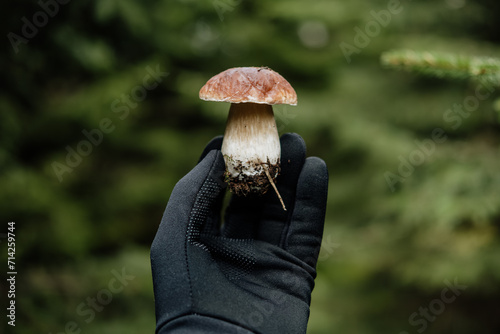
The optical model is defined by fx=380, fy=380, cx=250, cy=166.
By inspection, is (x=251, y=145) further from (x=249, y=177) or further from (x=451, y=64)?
(x=451, y=64)

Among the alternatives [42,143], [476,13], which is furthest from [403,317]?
[42,143]

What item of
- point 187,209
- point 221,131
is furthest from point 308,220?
point 221,131

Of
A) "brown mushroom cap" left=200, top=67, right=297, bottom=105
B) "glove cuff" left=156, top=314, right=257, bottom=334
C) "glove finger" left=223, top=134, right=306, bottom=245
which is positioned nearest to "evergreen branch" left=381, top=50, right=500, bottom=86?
"brown mushroom cap" left=200, top=67, right=297, bottom=105

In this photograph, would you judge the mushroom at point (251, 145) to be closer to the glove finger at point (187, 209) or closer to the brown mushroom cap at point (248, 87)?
the brown mushroom cap at point (248, 87)

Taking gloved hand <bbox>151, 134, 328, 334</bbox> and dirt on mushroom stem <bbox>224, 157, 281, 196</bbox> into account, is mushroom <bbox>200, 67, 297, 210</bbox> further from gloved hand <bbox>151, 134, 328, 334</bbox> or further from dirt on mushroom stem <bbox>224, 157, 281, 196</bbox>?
gloved hand <bbox>151, 134, 328, 334</bbox>

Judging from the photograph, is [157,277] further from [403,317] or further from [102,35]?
[403,317]

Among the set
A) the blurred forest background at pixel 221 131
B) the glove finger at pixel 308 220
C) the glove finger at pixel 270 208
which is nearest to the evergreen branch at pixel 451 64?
the glove finger at pixel 308 220

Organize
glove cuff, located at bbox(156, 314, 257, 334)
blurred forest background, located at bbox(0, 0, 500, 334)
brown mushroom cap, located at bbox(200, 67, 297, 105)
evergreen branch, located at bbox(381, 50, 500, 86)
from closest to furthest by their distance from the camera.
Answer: evergreen branch, located at bbox(381, 50, 500, 86), glove cuff, located at bbox(156, 314, 257, 334), brown mushroom cap, located at bbox(200, 67, 297, 105), blurred forest background, located at bbox(0, 0, 500, 334)
